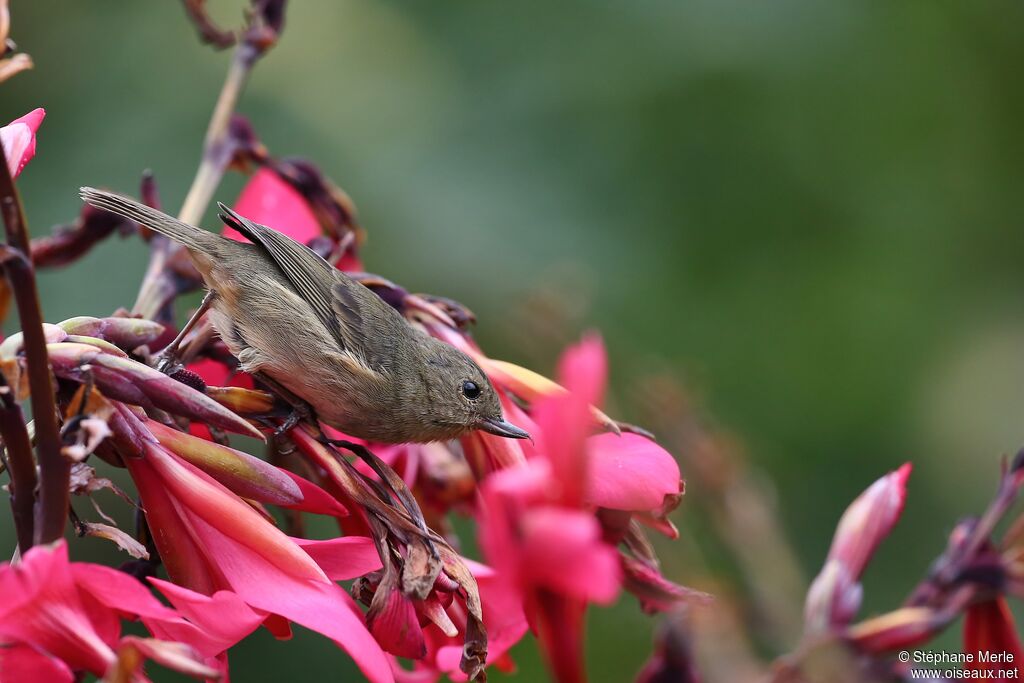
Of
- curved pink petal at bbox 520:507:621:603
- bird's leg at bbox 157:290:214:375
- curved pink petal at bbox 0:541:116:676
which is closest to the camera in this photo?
curved pink petal at bbox 520:507:621:603

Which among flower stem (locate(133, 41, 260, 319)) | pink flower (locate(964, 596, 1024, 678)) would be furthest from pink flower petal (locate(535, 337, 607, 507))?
flower stem (locate(133, 41, 260, 319))

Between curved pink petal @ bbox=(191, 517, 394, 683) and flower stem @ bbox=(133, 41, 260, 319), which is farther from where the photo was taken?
flower stem @ bbox=(133, 41, 260, 319)

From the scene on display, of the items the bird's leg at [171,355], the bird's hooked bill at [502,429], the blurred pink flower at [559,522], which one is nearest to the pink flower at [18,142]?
the bird's leg at [171,355]

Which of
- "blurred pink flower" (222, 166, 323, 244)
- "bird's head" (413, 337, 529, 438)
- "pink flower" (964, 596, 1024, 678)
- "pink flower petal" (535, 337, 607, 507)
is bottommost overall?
"bird's head" (413, 337, 529, 438)

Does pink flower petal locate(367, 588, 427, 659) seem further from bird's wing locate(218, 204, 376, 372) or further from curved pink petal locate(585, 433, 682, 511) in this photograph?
bird's wing locate(218, 204, 376, 372)

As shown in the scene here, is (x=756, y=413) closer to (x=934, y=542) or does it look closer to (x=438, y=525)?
(x=934, y=542)

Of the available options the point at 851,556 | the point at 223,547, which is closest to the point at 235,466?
the point at 223,547

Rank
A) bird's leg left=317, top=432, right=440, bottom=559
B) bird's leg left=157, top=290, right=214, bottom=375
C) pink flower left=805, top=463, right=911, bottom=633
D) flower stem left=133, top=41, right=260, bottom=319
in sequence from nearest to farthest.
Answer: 1. pink flower left=805, top=463, right=911, bottom=633
2. bird's leg left=317, top=432, right=440, bottom=559
3. bird's leg left=157, top=290, right=214, bottom=375
4. flower stem left=133, top=41, right=260, bottom=319

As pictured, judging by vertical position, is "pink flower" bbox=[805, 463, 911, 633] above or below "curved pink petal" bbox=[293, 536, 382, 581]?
above

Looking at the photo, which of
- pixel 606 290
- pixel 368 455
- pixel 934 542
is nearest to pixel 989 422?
pixel 934 542
